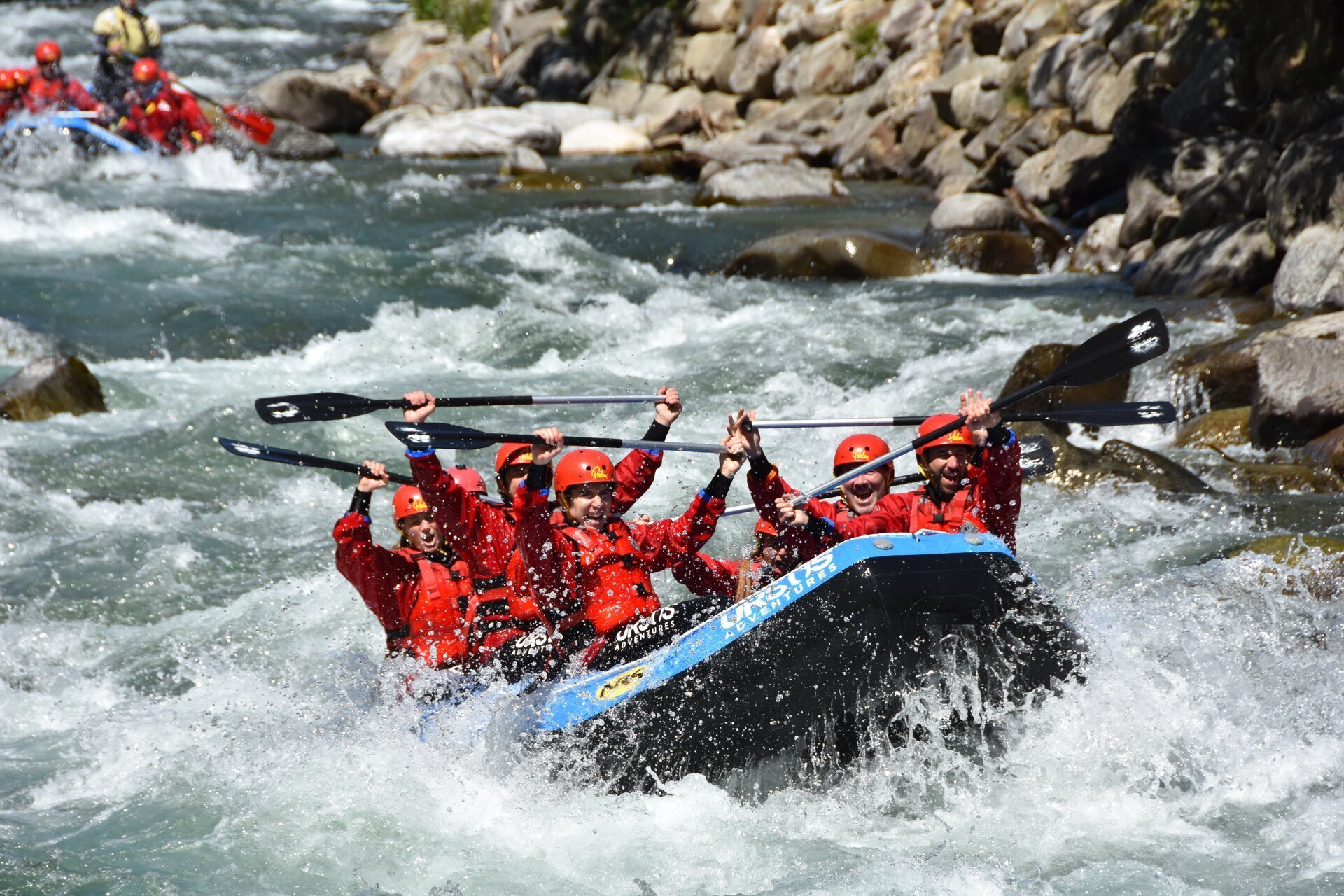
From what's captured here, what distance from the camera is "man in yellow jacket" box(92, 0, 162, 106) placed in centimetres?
1739

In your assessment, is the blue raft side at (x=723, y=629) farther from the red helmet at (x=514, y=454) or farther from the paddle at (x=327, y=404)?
the paddle at (x=327, y=404)

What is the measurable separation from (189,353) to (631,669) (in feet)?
21.5

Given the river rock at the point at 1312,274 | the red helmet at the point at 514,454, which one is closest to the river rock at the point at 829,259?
the river rock at the point at 1312,274

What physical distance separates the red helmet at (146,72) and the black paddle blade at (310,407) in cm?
1352

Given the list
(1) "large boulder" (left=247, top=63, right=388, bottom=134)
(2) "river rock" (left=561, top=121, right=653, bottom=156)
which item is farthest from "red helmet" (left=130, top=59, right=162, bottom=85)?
(2) "river rock" (left=561, top=121, right=653, bottom=156)

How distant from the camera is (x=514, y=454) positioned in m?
5.21

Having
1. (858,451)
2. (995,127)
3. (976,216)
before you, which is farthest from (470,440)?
(995,127)

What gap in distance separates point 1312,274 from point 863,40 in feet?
34.0

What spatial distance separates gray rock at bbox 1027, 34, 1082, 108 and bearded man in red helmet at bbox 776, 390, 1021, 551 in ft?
32.1

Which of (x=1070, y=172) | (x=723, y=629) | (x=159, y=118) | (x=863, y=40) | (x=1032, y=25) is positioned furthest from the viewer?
(x=863, y=40)

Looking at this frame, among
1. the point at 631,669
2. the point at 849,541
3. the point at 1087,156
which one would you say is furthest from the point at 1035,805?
the point at 1087,156

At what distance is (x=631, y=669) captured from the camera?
460 cm

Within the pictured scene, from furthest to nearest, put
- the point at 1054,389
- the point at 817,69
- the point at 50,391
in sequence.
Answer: the point at 817,69, the point at 50,391, the point at 1054,389

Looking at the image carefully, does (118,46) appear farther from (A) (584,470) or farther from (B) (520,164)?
(A) (584,470)
